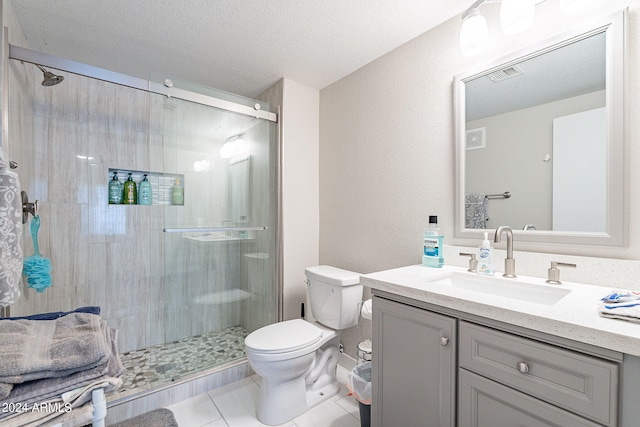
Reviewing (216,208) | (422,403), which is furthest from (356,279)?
(216,208)

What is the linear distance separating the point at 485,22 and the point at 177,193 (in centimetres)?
193

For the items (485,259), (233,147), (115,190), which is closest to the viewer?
(485,259)

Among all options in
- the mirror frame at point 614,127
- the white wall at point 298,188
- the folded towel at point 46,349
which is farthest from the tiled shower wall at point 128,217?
the mirror frame at point 614,127

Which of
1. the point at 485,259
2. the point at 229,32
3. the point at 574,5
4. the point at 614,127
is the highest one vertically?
the point at 229,32

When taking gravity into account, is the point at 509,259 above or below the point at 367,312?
above

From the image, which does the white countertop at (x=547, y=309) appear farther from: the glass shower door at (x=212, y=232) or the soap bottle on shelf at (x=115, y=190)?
the soap bottle on shelf at (x=115, y=190)

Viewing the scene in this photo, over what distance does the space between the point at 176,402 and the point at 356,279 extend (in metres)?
1.35

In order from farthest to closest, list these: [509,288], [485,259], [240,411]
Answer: [240,411] < [485,259] < [509,288]

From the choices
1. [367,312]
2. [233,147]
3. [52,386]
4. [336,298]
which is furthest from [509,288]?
[233,147]

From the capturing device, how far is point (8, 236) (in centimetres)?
87

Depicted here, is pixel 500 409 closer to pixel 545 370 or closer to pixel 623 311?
pixel 545 370

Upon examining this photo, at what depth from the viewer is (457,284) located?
1.34 metres

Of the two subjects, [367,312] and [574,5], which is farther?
[367,312]

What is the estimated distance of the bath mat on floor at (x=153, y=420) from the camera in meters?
1.53
